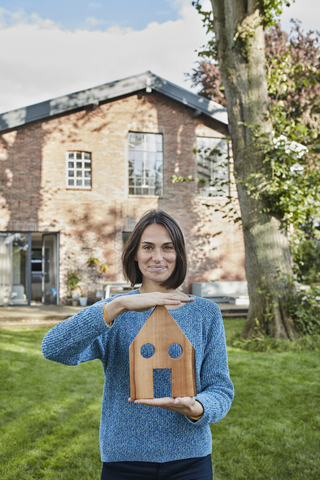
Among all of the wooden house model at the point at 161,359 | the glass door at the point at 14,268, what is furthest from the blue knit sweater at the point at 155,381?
the glass door at the point at 14,268

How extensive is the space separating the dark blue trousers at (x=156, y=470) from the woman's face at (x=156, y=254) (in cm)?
66

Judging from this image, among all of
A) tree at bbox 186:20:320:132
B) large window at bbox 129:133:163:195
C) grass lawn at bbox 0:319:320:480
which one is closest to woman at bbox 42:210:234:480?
grass lawn at bbox 0:319:320:480

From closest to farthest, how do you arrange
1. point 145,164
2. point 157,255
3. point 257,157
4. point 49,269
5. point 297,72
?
point 157,255
point 257,157
point 49,269
point 145,164
point 297,72

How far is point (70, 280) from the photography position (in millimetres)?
12586

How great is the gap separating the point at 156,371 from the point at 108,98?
12661mm

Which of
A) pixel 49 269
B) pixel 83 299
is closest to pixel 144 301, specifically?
pixel 83 299

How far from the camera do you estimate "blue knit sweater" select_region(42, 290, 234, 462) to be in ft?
4.60

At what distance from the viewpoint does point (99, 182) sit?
13109 millimetres

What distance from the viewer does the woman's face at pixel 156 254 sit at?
5.14ft

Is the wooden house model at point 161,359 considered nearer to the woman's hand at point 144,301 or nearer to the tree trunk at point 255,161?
the woman's hand at point 144,301

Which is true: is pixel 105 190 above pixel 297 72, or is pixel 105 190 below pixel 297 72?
below

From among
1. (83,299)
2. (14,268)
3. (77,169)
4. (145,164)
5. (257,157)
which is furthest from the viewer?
(145,164)

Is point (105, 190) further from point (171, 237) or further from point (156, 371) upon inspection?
point (156, 371)

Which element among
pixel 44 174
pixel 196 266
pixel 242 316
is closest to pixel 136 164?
pixel 44 174
